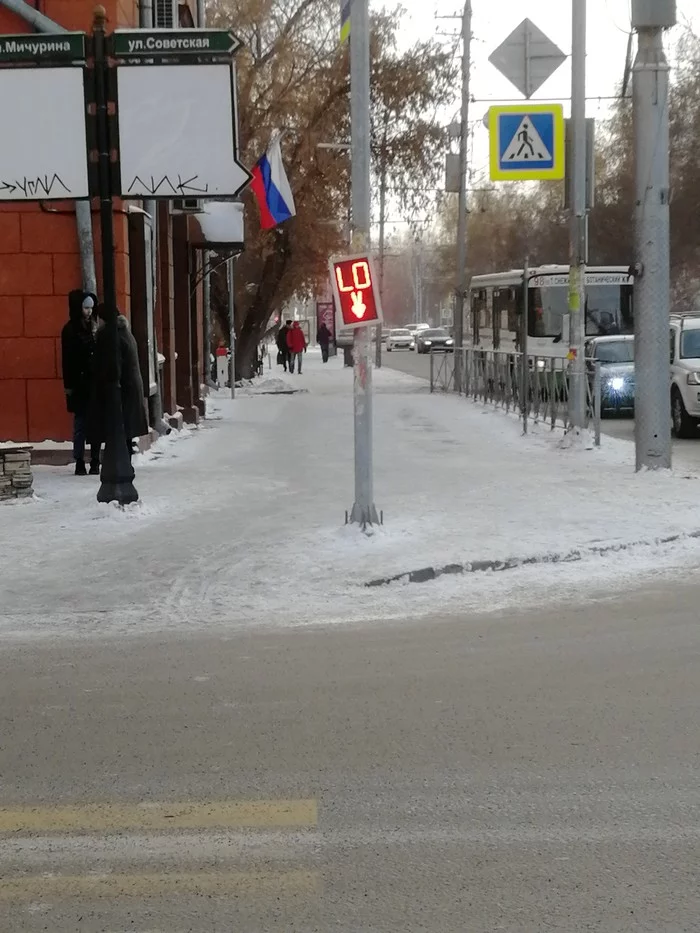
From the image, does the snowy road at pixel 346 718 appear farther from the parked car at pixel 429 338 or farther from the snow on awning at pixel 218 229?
the parked car at pixel 429 338

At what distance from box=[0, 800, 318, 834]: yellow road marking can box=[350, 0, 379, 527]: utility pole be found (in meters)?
5.01

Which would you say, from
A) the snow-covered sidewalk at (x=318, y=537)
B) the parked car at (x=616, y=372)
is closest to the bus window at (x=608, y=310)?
the parked car at (x=616, y=372)

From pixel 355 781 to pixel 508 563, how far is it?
4.00 meters

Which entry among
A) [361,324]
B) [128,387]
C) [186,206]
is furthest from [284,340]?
[361,324]

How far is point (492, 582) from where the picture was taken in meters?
7.92

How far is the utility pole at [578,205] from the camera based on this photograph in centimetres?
1535

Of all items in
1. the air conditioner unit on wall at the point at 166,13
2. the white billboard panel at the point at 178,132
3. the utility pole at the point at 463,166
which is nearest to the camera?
the white billboard panel at the point at 178,132

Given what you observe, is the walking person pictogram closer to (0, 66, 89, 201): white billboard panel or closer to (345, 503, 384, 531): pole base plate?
(0, 66, 89, 201): white billboard panel

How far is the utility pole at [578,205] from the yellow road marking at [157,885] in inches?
475

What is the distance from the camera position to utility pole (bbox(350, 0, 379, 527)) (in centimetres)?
870

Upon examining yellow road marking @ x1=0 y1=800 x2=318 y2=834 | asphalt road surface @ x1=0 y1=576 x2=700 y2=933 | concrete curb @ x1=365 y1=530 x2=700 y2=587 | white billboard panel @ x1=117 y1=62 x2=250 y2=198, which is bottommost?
asphalt road surface @ x1=0 y1=576 x2=700 y2=933

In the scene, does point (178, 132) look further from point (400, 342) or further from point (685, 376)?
point (400, 342)

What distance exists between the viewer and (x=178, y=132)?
10188mm

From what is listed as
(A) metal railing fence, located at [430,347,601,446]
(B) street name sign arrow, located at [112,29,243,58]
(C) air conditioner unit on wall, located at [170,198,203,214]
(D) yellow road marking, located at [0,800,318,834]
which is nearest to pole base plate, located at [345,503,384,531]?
(B) street name sign arrow, located at [112,29,243,58]
